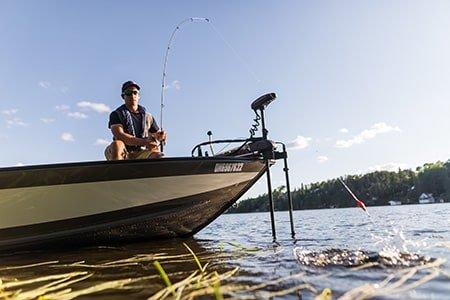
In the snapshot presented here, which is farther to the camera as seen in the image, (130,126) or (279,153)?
(279,153)

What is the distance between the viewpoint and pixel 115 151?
198 inches

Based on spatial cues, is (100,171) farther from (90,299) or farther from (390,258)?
(390,258)

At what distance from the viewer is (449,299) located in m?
1.75

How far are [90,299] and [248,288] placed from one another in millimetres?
830

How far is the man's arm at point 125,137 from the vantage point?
205 inches

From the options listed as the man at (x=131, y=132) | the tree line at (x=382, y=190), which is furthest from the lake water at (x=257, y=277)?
the tree line at (x=382, y=190)

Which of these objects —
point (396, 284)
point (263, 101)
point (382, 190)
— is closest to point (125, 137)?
point (263, 101)

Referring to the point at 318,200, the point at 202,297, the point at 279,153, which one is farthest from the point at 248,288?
the point at 318,200

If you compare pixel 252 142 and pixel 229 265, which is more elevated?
pixel 252 142

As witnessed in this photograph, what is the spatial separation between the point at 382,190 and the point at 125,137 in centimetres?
9228

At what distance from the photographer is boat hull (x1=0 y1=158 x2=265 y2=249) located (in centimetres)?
434

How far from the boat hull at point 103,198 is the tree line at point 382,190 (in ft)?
252

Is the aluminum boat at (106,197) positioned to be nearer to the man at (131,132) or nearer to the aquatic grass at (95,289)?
the man at (131,132)

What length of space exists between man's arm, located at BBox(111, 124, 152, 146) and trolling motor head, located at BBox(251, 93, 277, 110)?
1800mm
